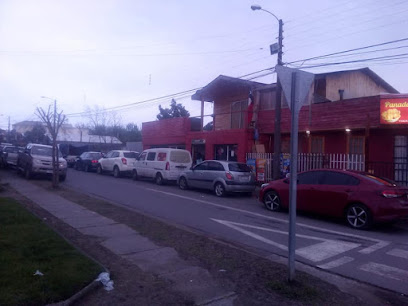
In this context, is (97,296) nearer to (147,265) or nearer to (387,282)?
(147,265)

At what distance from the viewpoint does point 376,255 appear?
22.6ft

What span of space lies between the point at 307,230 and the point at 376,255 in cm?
219

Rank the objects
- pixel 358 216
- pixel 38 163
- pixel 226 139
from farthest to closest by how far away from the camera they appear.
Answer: pixel 226 139, pixel 38 163, pixel 358 216

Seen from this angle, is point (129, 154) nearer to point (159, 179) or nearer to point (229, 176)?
point (159, 179)

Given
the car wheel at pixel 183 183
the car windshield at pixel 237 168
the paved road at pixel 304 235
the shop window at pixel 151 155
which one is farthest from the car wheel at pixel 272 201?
the shop window at pixel 151 155

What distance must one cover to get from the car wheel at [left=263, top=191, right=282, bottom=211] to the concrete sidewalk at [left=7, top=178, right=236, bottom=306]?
5.19 metres

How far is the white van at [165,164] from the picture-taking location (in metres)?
18.3

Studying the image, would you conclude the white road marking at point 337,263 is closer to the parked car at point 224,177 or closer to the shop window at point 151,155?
the parked car at point 224,177

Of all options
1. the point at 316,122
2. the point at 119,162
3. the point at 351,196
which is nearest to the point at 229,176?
the point at 316,122

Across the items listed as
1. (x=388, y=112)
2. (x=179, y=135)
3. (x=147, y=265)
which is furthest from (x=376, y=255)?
(x=179, y=135)

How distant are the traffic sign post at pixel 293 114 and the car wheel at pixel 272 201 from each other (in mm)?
6513

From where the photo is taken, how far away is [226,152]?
2203 centimetres

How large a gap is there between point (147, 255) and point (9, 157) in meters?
19.9

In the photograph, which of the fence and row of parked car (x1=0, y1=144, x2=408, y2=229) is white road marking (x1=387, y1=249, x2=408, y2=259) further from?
the fence
